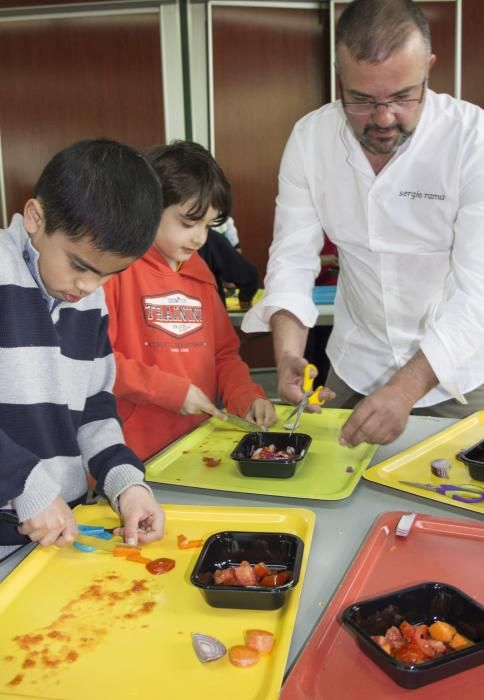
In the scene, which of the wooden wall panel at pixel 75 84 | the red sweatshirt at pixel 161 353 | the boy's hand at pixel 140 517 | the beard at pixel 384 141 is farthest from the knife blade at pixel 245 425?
the wooden wall panel at pixel 75 84

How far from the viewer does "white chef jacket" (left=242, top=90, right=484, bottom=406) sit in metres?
1.44

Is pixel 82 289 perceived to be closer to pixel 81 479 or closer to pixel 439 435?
→ pixel 81 479

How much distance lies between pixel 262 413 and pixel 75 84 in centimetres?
410

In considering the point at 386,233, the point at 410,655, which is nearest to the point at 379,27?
the point at 386,233

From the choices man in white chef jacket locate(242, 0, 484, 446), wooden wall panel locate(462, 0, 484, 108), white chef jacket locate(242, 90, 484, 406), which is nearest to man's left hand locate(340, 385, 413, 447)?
man in white chef jacket locate(242, 0, 484, 446)

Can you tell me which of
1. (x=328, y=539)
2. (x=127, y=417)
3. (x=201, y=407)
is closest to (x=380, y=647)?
(x=328, y=539)

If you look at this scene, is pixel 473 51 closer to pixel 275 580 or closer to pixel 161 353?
pixel 161 353

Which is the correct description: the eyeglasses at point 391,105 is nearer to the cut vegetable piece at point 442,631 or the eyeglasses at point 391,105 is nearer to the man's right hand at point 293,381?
the man's right hand at point 293,381

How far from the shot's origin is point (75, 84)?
4848 mm

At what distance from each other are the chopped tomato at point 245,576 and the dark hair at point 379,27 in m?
0.99

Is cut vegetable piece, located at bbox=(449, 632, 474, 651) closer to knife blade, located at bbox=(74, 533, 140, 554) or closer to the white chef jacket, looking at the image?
knife blade, located at bbox=(74, 533, 140, 554)

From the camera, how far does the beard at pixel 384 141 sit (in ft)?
4.66

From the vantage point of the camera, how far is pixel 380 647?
0.70 metres

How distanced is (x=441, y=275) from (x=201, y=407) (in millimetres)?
672
